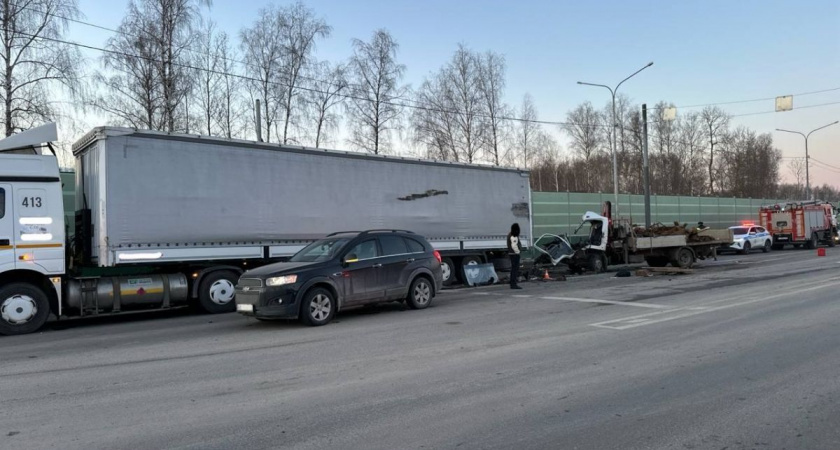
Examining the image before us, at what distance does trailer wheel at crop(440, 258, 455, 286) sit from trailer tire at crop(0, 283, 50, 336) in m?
10.3

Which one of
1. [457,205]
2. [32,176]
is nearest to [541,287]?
[457,205]

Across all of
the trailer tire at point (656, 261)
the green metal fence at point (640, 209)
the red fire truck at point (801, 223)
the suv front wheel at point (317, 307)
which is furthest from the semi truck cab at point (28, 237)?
the red fire truck at point (801, 223)

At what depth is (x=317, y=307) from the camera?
33.4 feet

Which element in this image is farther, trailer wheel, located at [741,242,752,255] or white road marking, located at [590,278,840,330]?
trailer wheel, located at [741,242,752,255]

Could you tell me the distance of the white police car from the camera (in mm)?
31625

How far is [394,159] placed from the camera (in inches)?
640

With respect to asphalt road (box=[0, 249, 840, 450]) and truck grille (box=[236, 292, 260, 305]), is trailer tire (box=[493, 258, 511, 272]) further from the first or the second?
truck grille (box=[236, 292, 260, 305])

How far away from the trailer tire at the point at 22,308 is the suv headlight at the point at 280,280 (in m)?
4.30

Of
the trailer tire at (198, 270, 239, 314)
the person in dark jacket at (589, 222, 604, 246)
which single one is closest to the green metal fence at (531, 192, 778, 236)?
the person in dark jacket at (589, 222, 604, 246)

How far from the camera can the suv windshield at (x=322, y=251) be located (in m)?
10.8

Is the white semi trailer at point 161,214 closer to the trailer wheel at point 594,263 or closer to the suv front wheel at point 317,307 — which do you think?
the suv front wheel at point 317,307

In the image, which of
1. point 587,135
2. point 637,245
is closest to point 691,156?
point 587,135

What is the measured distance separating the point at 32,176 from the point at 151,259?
2.60 m

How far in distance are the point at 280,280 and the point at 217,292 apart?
143 inches
